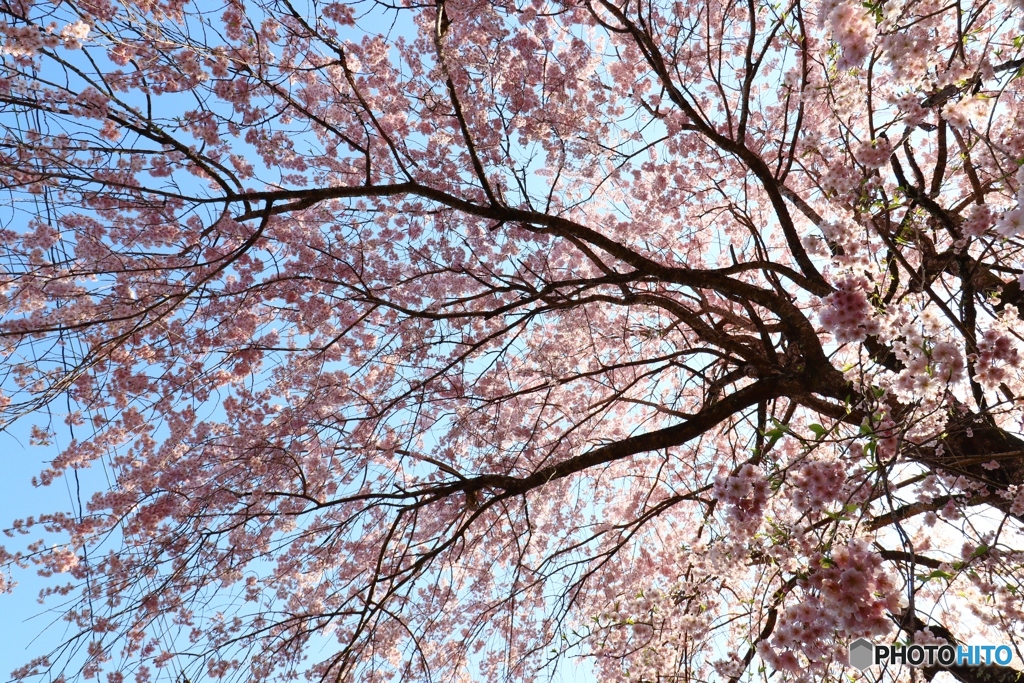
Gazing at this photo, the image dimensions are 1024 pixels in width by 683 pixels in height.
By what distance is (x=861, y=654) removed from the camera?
3086 mm

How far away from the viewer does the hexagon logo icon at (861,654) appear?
2.97 metres

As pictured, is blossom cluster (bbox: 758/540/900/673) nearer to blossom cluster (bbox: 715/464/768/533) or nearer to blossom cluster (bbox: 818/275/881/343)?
blossom cluster (bbox: 715/464/768/533)

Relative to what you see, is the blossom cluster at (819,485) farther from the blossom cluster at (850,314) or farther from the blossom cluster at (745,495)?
the blossom cluster at (850,314)

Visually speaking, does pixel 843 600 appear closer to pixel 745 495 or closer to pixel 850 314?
pixel 745 495

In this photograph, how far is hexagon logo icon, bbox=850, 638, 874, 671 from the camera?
9.76 feet

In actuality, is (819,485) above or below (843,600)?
above

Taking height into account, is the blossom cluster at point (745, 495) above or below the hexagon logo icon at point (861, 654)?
above

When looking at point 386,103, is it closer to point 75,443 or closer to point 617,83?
point 617,83

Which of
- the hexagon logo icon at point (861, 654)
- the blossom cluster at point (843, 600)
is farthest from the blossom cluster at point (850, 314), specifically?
the hexagon logo icon at point (861, 654)

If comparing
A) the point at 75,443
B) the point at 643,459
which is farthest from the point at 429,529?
the point at 75,443

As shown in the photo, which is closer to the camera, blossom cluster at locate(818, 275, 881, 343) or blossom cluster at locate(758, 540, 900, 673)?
blossom cluster at locate(758, 540, 900, 673)

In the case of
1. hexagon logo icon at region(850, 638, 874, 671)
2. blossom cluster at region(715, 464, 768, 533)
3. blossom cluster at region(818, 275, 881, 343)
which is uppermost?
blossom cluster at region(818, 275, 881, 343)

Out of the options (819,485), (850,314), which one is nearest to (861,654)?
(819,485)

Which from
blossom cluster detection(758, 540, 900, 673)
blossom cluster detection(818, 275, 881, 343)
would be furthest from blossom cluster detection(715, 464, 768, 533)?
blossom cluster detection(818, 275, 881, 343)
